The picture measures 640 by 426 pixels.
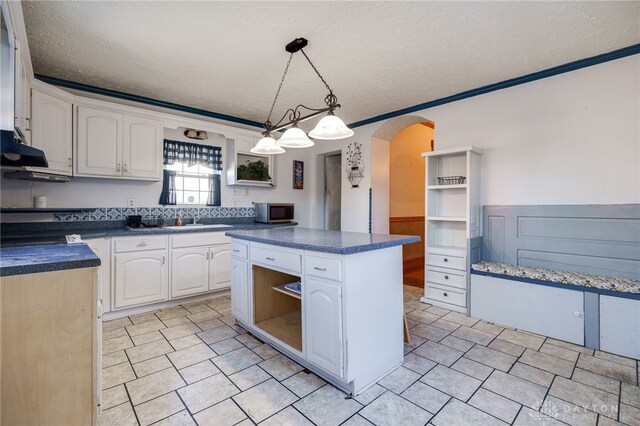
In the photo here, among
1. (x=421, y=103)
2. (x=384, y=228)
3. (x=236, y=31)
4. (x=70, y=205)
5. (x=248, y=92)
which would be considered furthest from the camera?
(x=384, y=228)

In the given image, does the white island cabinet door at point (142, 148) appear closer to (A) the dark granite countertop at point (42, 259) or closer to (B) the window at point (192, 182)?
(B) the window at point (192, 182)

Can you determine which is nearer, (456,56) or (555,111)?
(456,56)

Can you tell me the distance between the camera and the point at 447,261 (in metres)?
3.34

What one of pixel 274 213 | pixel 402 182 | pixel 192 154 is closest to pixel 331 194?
pixel 402 182

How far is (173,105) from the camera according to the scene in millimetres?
3854

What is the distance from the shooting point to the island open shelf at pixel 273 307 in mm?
2429

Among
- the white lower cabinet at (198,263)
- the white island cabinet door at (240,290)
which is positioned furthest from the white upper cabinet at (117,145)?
the white island cabinet door at (240,290)

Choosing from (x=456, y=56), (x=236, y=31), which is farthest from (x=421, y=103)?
(x=236, y=31)

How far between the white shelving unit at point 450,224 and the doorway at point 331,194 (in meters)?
2.18

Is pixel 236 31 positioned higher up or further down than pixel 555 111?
higher up

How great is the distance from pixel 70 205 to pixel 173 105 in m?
1.66

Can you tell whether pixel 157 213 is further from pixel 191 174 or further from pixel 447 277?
pixel 447 277

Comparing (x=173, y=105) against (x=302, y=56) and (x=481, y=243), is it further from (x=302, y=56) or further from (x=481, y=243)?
(x=481, y=243)

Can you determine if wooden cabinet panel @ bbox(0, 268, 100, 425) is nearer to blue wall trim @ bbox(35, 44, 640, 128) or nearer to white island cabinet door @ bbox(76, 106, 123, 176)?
white island cabinet door @ bbox(76, 106, 123, 176)
